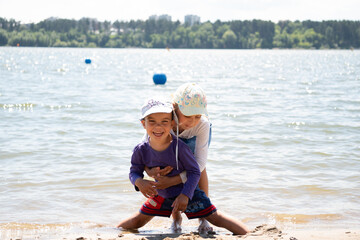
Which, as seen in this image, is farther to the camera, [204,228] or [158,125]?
[204,228]

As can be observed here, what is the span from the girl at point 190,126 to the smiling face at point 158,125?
0.32 feet

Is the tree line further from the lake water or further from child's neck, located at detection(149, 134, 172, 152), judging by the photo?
child's neck, located at detection(149, 134, 172, 152)

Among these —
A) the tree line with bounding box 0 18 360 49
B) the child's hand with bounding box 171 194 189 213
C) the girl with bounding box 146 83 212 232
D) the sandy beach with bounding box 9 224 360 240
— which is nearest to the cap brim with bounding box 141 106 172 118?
the girl with bounding box 146 83 212 232

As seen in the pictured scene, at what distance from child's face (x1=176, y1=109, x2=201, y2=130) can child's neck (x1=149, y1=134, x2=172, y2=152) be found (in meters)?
0.16

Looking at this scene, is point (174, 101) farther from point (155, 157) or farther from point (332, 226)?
point (332, 226)

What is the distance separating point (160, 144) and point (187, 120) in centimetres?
29

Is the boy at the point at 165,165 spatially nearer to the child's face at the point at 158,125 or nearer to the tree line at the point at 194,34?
the child's face at the point at 158,125

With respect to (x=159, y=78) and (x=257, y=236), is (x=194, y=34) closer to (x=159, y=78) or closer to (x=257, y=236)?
(x=159, y=78)

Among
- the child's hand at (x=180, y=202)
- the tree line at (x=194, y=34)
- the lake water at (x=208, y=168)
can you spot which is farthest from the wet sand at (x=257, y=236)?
the tree line at (x=194, y=34)

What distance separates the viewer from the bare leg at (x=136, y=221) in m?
4.18

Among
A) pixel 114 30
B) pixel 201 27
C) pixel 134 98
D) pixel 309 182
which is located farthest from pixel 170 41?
pixel 309 182

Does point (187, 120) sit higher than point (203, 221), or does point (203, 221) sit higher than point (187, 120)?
point (187, 120)

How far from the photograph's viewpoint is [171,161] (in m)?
3.85

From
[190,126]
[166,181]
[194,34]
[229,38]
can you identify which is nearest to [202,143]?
[190,126]
